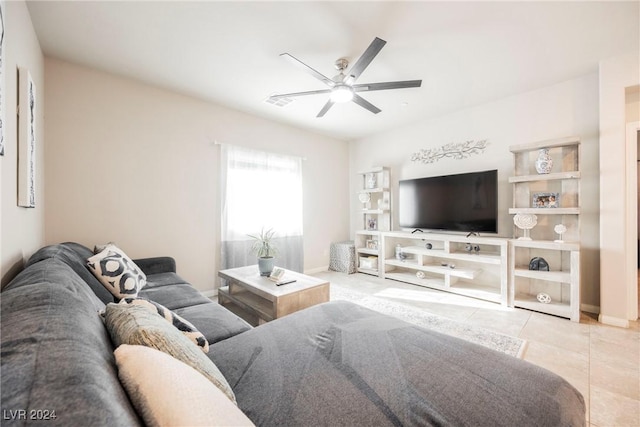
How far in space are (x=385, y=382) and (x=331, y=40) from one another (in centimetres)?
246

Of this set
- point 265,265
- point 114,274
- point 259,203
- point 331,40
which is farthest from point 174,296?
point 331,40

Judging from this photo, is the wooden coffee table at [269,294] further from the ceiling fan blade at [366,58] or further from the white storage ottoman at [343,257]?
the white storage ottoman at [343,257]

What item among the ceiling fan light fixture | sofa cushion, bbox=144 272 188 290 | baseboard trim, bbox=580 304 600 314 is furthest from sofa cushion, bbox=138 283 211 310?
baseboard trim, bbox=580 304 600 314

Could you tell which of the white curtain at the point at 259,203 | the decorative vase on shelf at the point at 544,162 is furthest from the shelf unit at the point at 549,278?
the white curtain at the point at 259,203

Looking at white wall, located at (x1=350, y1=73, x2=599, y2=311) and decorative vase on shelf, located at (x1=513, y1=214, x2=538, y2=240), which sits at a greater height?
white wall, located at (x1=350, y1=73, x2=599, y2=311)

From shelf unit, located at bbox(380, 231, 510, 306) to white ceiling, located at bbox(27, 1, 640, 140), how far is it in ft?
6.36

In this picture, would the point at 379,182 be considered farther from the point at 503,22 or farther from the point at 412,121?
the point at 503,22

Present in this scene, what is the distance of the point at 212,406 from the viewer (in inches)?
21.6

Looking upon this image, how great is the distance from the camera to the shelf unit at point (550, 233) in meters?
2.68

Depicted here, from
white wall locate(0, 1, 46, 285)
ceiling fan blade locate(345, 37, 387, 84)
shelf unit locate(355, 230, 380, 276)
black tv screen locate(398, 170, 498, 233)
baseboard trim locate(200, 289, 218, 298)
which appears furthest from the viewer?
shelf unit locate(355, 230, 380, 276)

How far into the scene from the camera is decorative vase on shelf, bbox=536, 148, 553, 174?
2895 millimetres

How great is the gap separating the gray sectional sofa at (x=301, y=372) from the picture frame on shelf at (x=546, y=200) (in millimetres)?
2638

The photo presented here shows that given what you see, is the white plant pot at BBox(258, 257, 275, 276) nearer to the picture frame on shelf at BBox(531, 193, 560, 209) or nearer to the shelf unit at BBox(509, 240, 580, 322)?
the shelf unit at BBox(509, 240, 580, 322)

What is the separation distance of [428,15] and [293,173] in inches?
111
